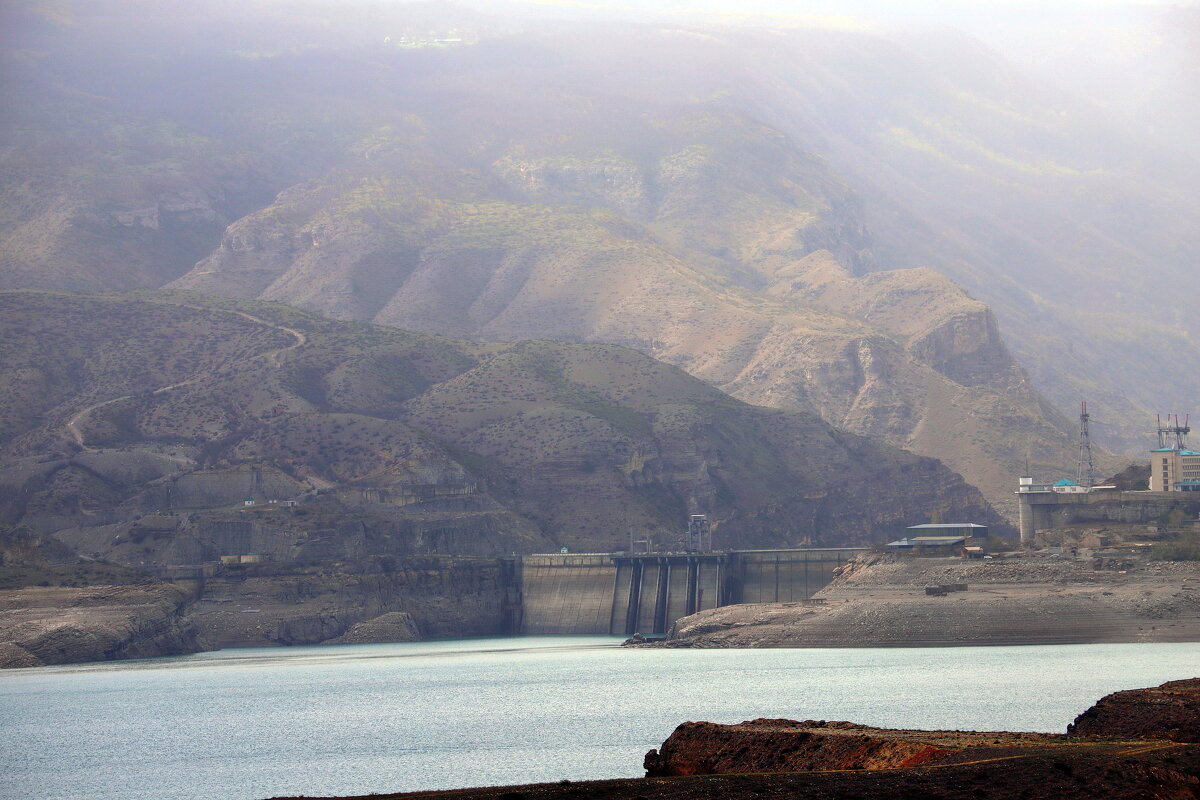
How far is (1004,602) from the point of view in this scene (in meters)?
158

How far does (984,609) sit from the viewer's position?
158m

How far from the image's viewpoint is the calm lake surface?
9144cm

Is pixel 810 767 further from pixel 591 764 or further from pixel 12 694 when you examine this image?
pixel 12 694

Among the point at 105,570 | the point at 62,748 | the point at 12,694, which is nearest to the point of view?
the point at 62,748

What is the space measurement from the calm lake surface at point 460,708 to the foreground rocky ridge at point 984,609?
131 inches

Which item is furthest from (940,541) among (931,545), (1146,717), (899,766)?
(899,766)

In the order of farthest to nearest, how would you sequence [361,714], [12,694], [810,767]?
1. [12,694]
2. [361,714]
3. [810,767]

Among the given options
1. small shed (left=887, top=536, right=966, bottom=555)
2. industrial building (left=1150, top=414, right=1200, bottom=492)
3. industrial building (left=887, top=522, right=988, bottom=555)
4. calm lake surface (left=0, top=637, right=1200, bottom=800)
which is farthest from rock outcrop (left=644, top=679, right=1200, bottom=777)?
industrial building (left=1150, top=414, right=1200, bottom=492)

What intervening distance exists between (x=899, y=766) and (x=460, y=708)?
70.4 metres

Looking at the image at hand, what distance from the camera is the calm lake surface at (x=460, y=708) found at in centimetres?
9144

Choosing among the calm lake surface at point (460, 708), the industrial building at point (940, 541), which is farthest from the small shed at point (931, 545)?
the calm lake surface at point (460, 708)

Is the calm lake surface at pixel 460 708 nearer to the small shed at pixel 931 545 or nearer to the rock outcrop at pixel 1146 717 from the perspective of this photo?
the rock outcrop at pixel 1146 717

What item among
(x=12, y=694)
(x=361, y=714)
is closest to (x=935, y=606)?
(x=361, y=714)

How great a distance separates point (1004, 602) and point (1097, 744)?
10213 centimetres
